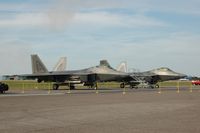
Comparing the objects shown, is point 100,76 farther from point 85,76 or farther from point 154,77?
point 154,77

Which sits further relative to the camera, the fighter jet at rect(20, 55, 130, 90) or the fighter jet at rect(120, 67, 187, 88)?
the fighter jet at rect(120, 67, 187, 88)

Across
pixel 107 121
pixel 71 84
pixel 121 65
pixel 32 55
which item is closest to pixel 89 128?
pixel 107 121

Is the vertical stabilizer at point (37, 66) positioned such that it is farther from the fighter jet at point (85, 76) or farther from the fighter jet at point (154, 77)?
the fighter jet at point (154, 77)

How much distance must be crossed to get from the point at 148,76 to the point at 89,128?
4684 centimetres

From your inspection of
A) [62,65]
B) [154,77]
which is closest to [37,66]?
[62,65]

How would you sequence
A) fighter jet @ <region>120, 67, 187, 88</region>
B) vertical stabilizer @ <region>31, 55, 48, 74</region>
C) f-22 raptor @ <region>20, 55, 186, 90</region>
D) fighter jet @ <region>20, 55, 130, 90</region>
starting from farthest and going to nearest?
vertical stabilizer @ <region>31, 55, 48, 74</region> → fighter jet @ <region>120, 67, 187, 88</region> → f-22 raptor @ <region>20, 55, 186, 90</region> → fighter jet @ <region>20, 55, 130, 90</region>

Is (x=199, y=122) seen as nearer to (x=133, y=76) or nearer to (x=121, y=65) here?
(x=133, y=76)

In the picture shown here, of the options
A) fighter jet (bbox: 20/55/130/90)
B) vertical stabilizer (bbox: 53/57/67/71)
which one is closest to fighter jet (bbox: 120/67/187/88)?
fighter jet (bbox: 20/55/130/90)

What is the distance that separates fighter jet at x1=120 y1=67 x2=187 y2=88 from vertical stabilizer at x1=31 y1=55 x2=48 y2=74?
1229 cm

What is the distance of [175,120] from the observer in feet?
43.9

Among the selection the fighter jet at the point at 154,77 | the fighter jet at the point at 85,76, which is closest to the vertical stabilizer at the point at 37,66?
the fighter jet at the point at 85,76

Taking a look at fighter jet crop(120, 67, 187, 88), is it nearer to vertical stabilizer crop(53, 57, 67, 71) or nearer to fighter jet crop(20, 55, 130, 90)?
fighter jet crop(20, 55, 130, 90)

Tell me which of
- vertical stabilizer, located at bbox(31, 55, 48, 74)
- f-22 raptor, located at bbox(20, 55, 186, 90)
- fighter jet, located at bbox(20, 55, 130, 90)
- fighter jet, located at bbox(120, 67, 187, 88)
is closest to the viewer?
fighter jet, located at bbox(20, 55, 130, 90)

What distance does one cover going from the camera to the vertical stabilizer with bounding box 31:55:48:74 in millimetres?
60031
